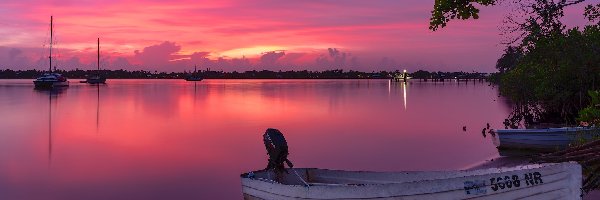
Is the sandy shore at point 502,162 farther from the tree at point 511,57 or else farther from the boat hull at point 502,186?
the boat hull at point 502,186

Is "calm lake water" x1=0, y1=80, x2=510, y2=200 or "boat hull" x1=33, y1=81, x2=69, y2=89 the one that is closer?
"calm lake water" x1=0, y1=80, x2=510, y2=200

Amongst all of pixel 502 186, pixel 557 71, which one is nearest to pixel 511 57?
pixel 557 71

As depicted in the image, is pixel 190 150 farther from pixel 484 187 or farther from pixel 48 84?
pixel 48 84

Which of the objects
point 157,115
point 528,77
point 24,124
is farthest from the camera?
point 157,115

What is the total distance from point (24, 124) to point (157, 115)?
1343cm

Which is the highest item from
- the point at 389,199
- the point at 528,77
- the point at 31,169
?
the point at 528,77

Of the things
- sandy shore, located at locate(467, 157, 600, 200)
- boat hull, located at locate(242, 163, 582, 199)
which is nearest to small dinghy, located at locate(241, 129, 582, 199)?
boat hull, located at locate(242, 163, 582, 199)

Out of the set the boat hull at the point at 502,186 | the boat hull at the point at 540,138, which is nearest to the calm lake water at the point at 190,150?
the boat hull at the point at 540,138

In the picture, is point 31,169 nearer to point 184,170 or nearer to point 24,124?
point 184,170

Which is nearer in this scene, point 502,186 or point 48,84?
point 502,186

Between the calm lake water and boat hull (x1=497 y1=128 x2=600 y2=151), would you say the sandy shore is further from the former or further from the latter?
the calm lake water

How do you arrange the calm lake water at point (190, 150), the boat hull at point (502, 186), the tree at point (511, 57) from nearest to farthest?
the boat hull at point (502, 186) → the calm lake water at point (190, 150) → the tree at point (511, 57)

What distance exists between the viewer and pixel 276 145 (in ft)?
43.0

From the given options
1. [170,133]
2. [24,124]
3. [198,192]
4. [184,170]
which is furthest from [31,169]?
[24,124]
